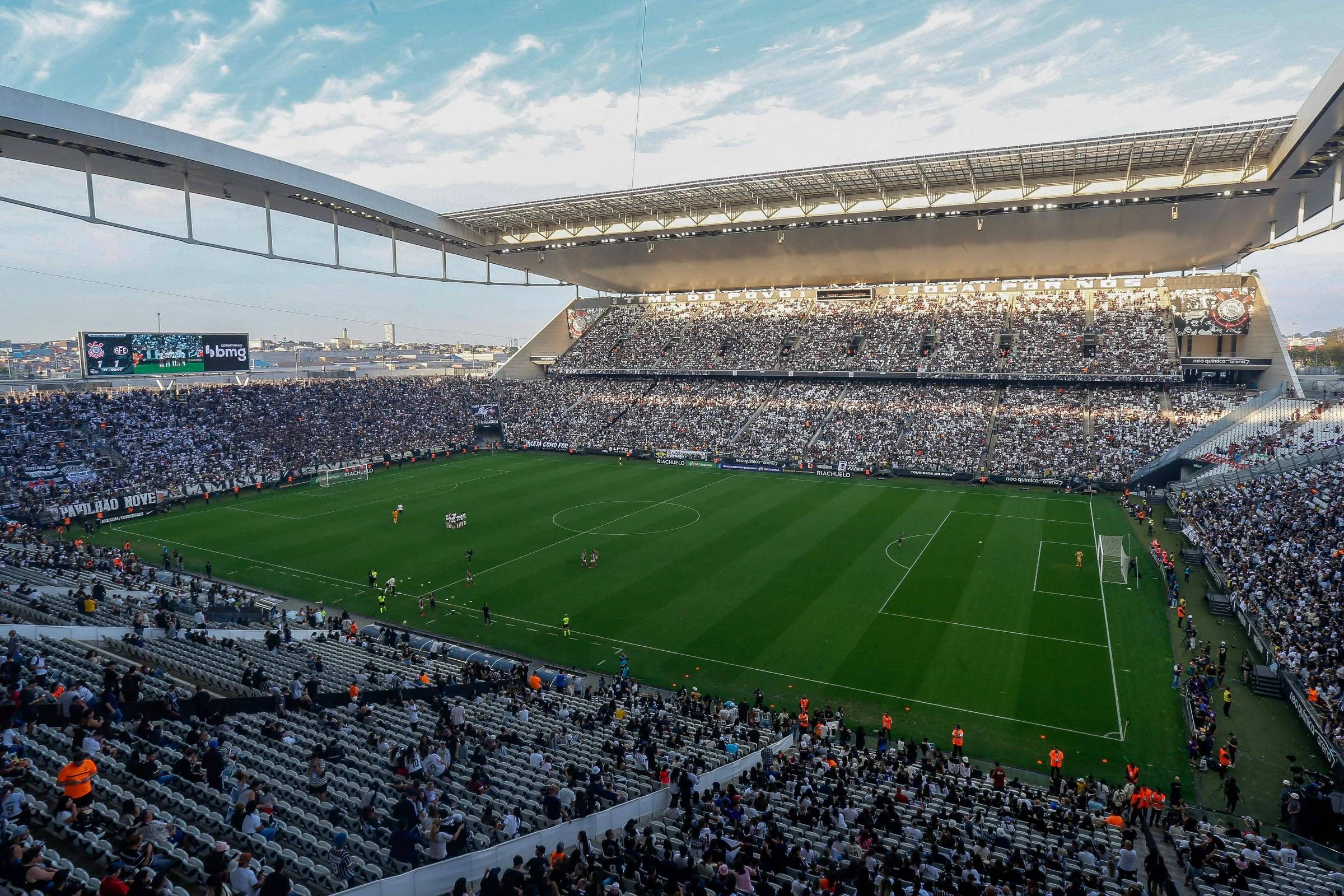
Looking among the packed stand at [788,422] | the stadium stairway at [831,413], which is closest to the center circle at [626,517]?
the packed stand at [788,422]

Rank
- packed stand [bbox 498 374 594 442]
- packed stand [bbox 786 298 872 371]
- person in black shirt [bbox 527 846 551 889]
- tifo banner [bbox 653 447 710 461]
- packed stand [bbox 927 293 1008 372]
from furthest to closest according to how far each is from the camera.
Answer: packed stand [bbox 498 374 594 442] → packed stand [bbox 786 298 872 371] → packed stand [bbox 927 293 1008 372] → tifo banner [bbox 653 447 710 461] → person in black shirt [bbox 527 846 551 889]

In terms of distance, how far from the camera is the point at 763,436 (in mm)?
60219

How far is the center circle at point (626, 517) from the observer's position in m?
38.2

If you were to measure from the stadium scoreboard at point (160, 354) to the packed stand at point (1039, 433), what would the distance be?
57490 mm

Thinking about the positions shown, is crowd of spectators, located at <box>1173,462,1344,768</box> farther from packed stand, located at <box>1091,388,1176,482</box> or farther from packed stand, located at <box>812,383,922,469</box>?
packed stand, located at <box>812,383,922,469</box>

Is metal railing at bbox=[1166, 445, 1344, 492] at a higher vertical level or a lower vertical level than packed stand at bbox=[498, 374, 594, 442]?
lower

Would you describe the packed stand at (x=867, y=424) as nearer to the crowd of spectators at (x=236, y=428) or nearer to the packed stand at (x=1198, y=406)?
the packed stand at (x=1198, y=406)

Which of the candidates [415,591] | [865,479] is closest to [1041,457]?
[865,479]

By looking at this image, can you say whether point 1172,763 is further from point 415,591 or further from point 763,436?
point 763,436

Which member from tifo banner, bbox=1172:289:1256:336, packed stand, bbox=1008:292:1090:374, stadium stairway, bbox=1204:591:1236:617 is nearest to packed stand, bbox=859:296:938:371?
packed stand, bbox=1008:292:1090:374

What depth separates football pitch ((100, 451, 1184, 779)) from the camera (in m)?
20.7

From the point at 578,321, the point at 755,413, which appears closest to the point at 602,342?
the point at 578,321

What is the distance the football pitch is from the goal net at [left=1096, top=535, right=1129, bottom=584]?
635 mm

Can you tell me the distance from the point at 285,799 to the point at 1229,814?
17887mm
